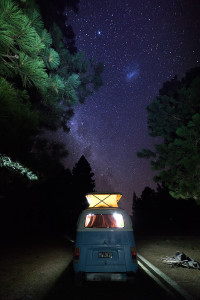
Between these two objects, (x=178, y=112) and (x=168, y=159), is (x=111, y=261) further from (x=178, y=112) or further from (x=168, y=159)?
(x=178, y=112)

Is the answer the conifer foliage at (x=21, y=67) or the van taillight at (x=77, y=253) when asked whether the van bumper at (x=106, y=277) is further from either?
the conifer foliage at (x=21, y=67)

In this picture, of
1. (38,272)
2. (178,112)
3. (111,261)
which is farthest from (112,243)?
(178,112)

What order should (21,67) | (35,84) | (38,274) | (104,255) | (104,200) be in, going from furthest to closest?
(104,200)
(38,274)
(104,255)
(35,84)
(21,67)

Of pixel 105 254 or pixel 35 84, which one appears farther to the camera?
pixel 105 254

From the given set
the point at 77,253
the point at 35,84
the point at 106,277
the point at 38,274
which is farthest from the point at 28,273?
the point at 35,84

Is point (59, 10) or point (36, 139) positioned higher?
point (59, 10)

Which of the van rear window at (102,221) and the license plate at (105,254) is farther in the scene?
the van rear window at (102,221)

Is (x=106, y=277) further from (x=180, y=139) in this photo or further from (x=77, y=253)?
(x=180, y=139)

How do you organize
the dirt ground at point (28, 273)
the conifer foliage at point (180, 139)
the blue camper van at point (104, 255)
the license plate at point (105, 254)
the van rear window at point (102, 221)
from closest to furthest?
1. the dirt ground at point (28, 273)
2. the blue camper van at point (104, 255)
3. the license plate at point (105, 254)
4. the van rear window at point (102, 221)
5. the conifer foliage at point (180, 139)

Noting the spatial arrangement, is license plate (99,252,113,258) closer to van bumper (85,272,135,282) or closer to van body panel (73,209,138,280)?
van body panel (73,209,138,280)

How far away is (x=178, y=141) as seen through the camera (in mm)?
10477

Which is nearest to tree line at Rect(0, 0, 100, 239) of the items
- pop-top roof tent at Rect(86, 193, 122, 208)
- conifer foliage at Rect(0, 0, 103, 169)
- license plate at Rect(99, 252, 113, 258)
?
conifer foliage at Rect(0, 0, 103, 169)

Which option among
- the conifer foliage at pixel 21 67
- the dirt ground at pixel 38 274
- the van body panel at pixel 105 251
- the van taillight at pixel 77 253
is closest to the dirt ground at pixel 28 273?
the dirt ground at pixel 38 274

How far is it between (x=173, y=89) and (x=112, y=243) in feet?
46.0
